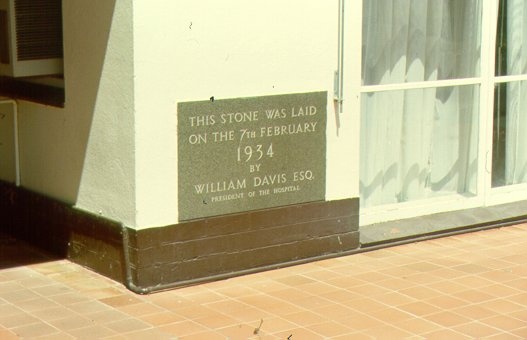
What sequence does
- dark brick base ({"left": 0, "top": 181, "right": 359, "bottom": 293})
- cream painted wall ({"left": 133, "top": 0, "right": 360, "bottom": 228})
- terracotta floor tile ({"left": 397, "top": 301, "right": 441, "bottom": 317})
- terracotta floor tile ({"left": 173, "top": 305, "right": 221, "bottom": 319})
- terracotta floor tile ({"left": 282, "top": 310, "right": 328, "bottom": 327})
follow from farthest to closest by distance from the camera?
dark brick base ({"left": 0, "top": 181, "right": 359, "bottom": 293})
cream painted wall ({"left": 133, "top": 0, "right": 360, "bottom": 228})
terracotta floor tile ({"left": 397, "top": 301, "right": 441, "bottom": 317})
terracotta floor tile ({"left": 173, "top": 305, "right": 221, "bottom": 319})
terracotta floor tile ({"left": 282, "top": 310, "right": 328, "bottom": 327})

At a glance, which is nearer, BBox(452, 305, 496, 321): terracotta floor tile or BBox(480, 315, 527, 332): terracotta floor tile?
BBox(480, 315, 527, 332): terracotta floor tile

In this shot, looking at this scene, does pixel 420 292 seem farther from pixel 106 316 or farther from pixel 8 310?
pixel 8 310

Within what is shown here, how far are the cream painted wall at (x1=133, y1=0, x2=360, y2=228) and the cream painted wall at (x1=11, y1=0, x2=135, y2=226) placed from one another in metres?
0.10

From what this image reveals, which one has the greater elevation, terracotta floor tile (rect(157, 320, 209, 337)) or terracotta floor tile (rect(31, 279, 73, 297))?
terracotta floor tile (rect(31, 279, 73, 297))

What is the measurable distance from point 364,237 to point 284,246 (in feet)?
2.60

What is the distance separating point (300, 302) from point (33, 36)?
8.76 ft

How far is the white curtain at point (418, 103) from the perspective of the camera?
343 inches

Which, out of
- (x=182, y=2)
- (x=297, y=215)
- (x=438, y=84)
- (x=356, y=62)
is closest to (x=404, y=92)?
(x=438, y=84)

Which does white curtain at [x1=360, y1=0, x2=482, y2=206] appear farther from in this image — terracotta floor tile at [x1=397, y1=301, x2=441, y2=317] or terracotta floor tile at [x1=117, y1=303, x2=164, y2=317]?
terracotta floor tile at [x1=117, y1=303, x2=164, y2=317]

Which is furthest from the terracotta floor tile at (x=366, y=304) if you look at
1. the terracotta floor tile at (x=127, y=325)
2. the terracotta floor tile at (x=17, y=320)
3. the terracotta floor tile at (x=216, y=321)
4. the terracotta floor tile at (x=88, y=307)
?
the terracotta floor tile at (x=17, y=320)

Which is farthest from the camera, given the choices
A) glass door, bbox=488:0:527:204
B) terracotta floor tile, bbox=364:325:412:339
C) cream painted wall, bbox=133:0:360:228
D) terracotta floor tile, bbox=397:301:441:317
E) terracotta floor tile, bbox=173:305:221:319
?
glass door, bbox=488:0:527:204

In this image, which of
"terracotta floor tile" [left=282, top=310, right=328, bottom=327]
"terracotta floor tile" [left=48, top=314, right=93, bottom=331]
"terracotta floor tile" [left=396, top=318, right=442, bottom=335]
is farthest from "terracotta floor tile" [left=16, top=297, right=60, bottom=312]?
"terracotta floor tile" [left=396, top=318, right=442, bottom=335]

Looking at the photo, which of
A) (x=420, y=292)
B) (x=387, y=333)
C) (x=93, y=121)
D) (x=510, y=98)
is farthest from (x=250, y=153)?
(x=510, y=98)

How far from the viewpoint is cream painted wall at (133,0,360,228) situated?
714cm
